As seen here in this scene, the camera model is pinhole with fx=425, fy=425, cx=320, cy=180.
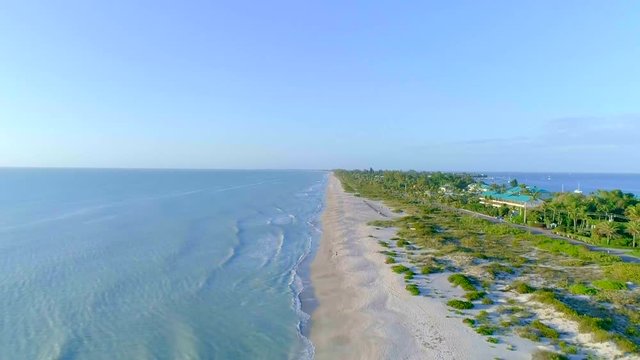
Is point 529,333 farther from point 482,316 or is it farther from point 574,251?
point 574,251

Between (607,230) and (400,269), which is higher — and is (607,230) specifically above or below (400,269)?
above

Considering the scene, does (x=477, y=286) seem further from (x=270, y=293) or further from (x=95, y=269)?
(x=95, y=269)

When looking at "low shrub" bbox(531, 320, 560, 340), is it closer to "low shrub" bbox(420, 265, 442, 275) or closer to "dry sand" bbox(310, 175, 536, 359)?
"dry sand" bbox(310, 175, 536, 359)

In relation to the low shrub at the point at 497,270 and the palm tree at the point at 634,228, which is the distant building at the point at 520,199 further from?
the low shrub at the point at 497,270

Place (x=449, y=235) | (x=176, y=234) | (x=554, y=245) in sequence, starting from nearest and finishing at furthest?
(x=554, y=245) < (x=449, y=235) < (x=176, y=234)

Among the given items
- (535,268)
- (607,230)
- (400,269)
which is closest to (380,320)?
(400,269)

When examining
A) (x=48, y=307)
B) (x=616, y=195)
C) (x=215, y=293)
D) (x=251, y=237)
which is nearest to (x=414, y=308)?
(x=215, y=293)
